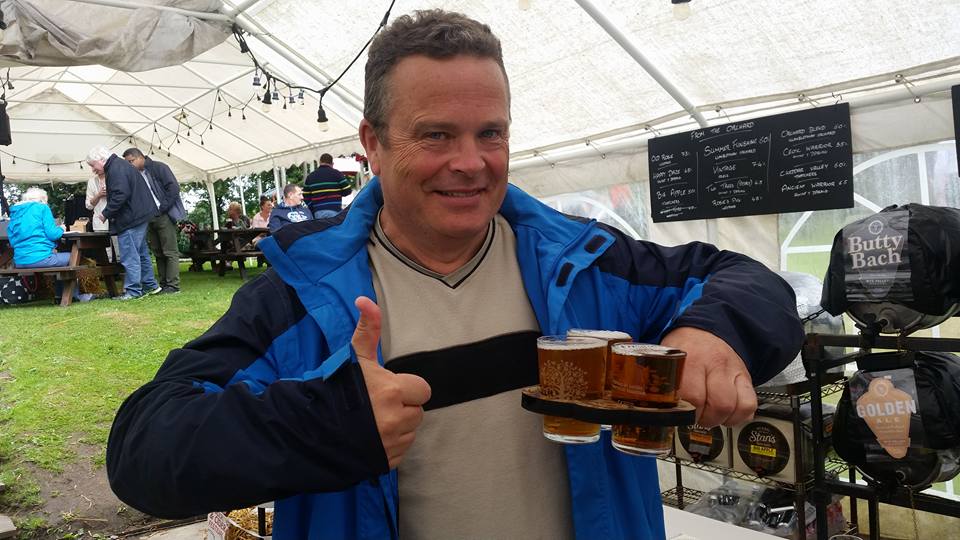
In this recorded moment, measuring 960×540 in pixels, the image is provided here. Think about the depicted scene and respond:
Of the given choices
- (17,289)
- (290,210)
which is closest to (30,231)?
(17,289)

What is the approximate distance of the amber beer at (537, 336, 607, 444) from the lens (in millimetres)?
1212

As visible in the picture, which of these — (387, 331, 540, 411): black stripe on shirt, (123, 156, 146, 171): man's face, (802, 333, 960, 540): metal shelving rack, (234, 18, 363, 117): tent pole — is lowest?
(802, 333, 960, 540): metal shelving rack

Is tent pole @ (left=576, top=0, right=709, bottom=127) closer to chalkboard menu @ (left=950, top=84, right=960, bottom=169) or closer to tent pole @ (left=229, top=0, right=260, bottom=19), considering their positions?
chalkboard menu @ (left=950, top=84, right=960, bottom=169)

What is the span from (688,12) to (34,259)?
871cm

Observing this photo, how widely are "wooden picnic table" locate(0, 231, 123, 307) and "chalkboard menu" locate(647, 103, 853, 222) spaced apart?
7924 millimetres

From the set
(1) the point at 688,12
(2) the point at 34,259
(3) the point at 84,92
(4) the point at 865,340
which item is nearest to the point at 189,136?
(3) the point at 84,92

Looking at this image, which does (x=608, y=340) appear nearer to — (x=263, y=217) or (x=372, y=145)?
(x=372, y=145)

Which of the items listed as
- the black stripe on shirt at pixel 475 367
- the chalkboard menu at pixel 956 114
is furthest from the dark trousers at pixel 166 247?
the chalkboard menu at pixel 956 114

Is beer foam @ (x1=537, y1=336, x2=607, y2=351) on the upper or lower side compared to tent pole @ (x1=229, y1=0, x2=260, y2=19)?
lower

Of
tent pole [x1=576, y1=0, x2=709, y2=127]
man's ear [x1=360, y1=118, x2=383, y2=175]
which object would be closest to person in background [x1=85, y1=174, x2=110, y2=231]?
tent pole [x1=576, y1=0, x2=709, y2=127]

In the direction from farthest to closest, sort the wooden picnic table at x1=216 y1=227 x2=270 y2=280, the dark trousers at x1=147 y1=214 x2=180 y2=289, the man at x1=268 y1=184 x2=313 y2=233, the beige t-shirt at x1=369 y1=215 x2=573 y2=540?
the wooden picnic table at x1=216 y1=227 x2=270 y2=280, the dark trousers at x1=147 y1=214 x2=180 y2=289, the man at x1=268 y1=184 x2=313 y2=233, the beige t-shirt at x1=369 y1=215 x2=573 y2=540

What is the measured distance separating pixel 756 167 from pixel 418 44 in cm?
313

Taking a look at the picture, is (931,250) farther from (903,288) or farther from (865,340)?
(865,340)

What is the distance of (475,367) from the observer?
1.40 metres
